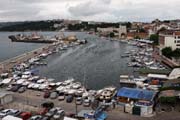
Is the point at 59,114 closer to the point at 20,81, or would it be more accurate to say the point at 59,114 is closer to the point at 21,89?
the point at 21,89

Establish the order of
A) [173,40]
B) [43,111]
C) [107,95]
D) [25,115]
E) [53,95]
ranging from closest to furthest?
[25,115]
[43,111]
[107,95]
[53,95]
[173,40]

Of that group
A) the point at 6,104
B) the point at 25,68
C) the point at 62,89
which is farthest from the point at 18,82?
the point at 25,68

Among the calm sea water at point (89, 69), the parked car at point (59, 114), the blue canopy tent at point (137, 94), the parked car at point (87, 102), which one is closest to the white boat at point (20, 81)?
the calm sea water at point (89, 69)

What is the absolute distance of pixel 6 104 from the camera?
1250 cm

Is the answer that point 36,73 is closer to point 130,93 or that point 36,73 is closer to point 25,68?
point 25,68

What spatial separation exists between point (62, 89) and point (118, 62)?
10566 mm

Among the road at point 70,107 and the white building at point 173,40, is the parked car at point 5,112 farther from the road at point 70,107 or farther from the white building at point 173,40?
the white building at point 173,40

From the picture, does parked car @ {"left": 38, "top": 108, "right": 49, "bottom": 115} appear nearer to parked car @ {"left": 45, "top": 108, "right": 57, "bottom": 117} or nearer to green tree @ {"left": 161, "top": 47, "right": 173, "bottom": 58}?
parked car @ {"left": 45, "top": 108, "right": 57, "bottom": 117}

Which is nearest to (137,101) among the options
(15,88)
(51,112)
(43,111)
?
(51,112)

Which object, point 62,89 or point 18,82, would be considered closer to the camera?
point 62,89

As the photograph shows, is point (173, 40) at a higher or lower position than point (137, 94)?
higher

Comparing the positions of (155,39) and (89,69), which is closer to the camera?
(89,69)

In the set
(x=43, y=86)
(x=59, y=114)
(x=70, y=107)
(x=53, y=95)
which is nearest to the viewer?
(x=59, y=114)

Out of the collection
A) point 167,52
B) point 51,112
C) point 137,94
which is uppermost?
point 167,52
